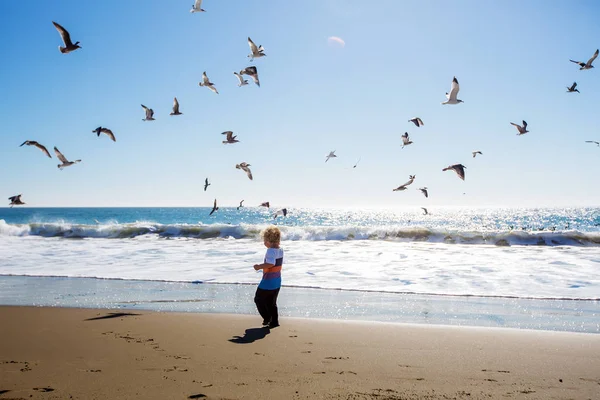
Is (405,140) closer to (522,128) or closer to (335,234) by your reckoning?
(522,128)

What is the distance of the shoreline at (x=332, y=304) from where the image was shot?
7.15m

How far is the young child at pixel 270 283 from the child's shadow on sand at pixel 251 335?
227mm

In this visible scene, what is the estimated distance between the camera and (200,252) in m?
18.8

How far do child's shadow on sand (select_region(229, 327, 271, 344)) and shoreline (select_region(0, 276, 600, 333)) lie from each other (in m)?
1.11

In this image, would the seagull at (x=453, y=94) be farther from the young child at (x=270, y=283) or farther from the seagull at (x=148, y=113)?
the young child at (x=270, y=283)

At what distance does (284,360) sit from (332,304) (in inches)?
144

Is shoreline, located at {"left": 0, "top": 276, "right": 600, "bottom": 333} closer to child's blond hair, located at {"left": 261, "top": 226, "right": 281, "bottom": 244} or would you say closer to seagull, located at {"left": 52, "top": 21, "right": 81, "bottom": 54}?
child's blond hair, located at {"left": 261, "top": 226, "right": 281, "bottom": 244}

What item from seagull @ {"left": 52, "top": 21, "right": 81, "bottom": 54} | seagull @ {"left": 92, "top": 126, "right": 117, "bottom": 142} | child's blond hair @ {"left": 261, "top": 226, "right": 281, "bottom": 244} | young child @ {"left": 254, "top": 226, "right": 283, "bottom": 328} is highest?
seagull @ {"left": 52, "top": 21, "right": 81, "bottom": 54}

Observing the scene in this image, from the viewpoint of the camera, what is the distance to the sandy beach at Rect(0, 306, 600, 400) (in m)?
3.96

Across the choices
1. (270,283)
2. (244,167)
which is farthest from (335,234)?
(270,283)

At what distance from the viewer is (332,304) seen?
839cm

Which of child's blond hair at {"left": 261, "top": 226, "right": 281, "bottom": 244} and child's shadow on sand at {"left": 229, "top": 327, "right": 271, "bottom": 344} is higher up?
child's blond hair at {"left": 261, "top": 226, "right": 281, "bottom": 244}

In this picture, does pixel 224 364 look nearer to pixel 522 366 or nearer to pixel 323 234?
pixel 522 366

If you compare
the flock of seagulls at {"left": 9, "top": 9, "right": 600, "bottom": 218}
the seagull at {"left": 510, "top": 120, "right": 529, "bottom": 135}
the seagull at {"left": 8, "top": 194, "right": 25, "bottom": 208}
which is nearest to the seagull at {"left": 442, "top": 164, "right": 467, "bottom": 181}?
the flock of seagulls at {"left": 9, "top": 9, "right": 600, "bottom": 218}
